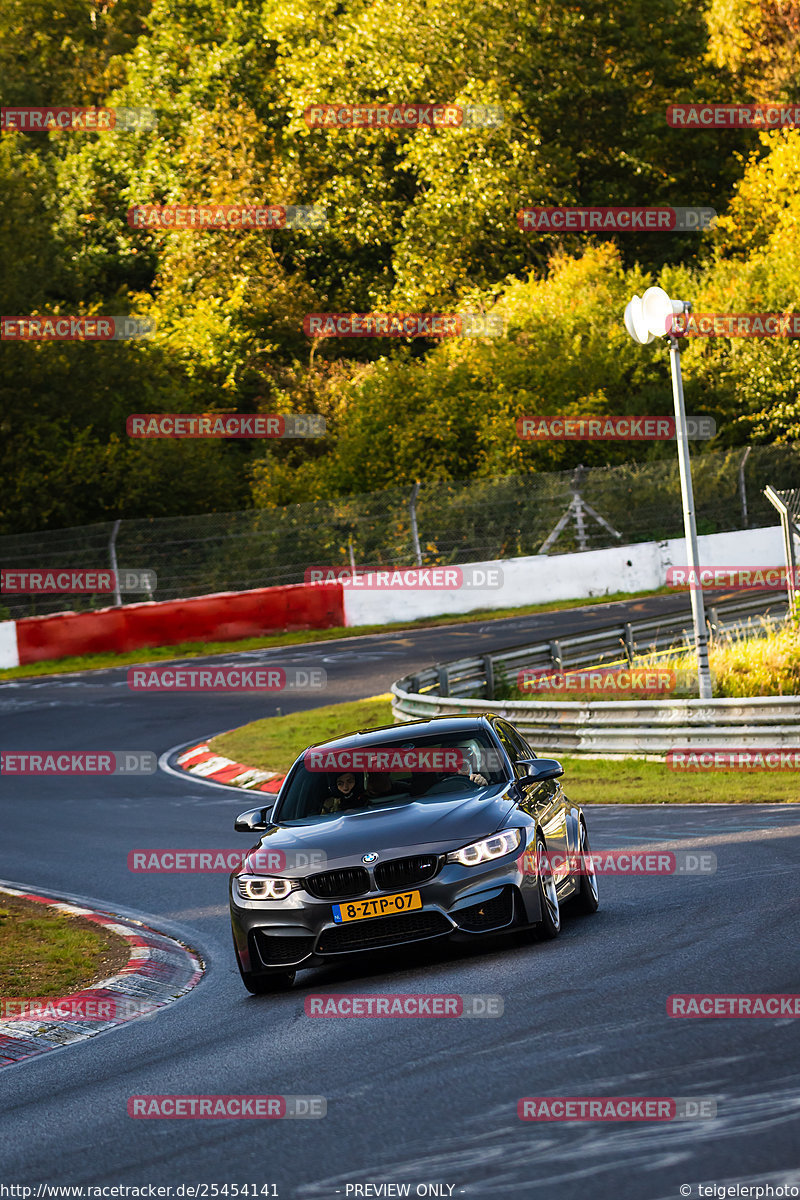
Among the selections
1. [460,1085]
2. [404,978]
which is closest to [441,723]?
[404,978]

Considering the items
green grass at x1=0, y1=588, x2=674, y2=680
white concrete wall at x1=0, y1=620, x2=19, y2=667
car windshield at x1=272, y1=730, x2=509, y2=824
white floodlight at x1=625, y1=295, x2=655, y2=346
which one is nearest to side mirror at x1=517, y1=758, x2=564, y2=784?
car windshield at x1=272, y1=730, x2=509, y2=824

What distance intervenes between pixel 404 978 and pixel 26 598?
2484 centimetres

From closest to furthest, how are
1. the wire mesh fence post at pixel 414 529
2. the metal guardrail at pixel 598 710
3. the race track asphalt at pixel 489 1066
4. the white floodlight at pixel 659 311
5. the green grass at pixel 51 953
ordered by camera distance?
the race track asphalt at pixel 489 1066
the green grass at pixel 51 953
the metal guardrail at pixel 598 710
the white floodlight at pixel 659 311
the wire mesh fence post at pixel 414 529

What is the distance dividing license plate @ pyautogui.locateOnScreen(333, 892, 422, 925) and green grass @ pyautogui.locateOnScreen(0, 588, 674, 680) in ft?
72.5

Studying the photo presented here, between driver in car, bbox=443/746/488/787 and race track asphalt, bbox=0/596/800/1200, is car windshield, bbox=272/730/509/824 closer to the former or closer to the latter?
driver in car, bbox=443/746/488/787

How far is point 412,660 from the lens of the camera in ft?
87.6

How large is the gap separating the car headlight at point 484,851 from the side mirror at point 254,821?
60.9 inches

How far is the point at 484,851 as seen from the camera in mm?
8250

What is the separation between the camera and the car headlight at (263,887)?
8391 millimetres

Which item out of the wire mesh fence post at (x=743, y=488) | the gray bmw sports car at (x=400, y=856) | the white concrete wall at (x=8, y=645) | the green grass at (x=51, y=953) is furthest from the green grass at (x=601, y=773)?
the wire mesh fence post at (x=743, y=488)

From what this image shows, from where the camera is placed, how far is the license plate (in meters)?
8.16

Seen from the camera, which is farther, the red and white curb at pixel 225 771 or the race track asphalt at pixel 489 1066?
the red and white curb at pixel 225 771

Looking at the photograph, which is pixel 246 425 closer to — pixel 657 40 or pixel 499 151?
pixel 499 151

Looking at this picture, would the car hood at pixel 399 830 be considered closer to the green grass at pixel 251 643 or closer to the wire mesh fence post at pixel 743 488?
the green grass at pixel 251 643
